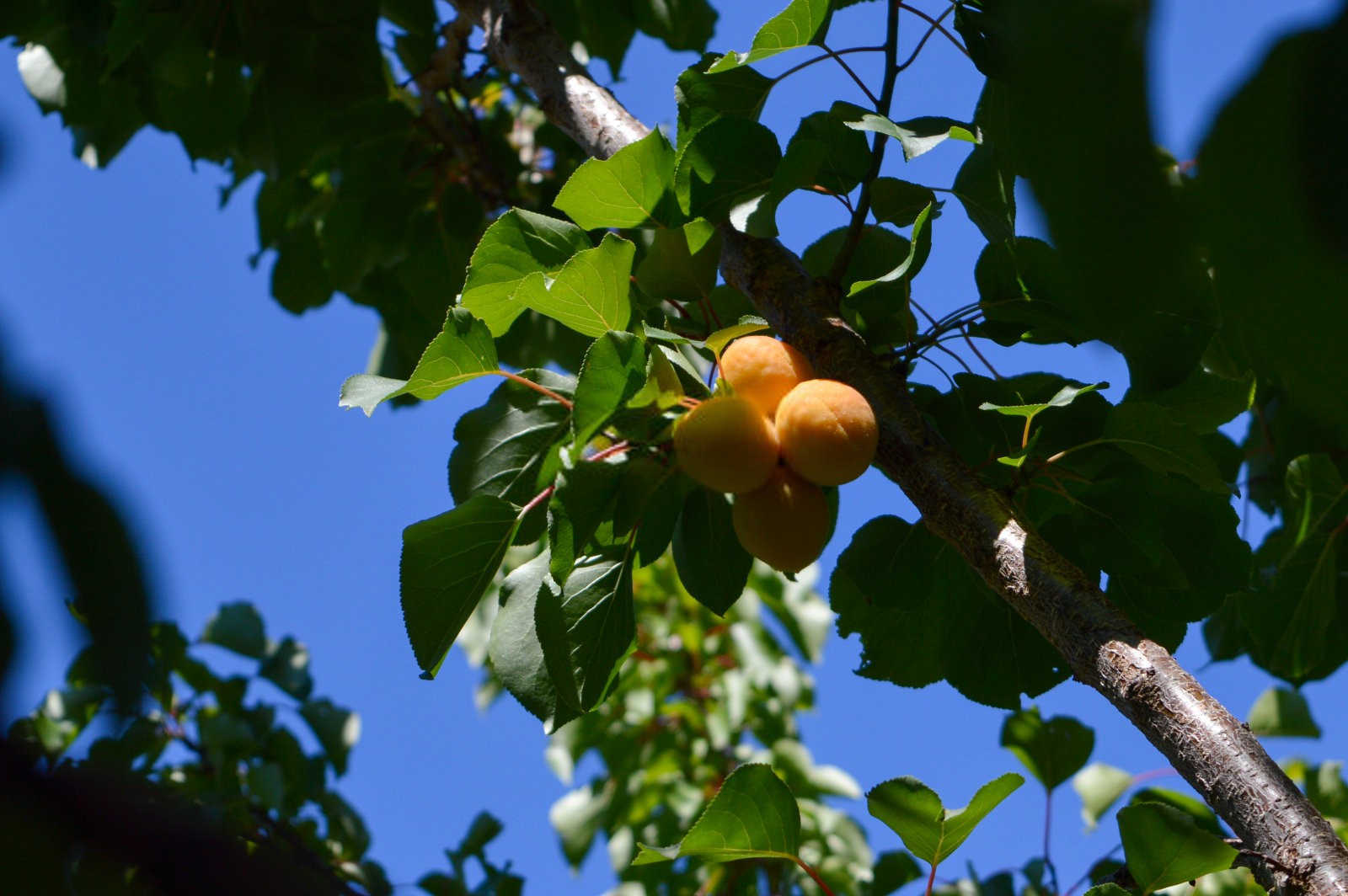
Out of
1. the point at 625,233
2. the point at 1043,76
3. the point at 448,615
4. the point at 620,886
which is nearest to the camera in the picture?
the point at 1043,76

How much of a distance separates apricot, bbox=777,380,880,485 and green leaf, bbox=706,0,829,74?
0.33m

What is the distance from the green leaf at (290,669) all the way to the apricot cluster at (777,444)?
7.21 feet

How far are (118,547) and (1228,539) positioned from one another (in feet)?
3.56

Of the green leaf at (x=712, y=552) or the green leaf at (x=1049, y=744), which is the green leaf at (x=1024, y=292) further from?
the green leaf at (x=1049, y=744)

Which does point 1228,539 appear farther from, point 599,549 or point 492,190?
point 492,190

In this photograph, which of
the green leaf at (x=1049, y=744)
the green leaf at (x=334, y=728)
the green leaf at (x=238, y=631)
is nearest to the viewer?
the green leaf at (x=1049, y=744)

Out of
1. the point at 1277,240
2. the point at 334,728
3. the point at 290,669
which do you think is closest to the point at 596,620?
the point at 1277,240

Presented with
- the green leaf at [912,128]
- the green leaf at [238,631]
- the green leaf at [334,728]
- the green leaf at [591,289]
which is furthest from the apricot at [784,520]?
the green leaf at [238,631]

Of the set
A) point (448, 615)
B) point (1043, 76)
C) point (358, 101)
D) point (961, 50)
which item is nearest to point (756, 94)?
point (961, 50)

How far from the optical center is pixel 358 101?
2090mm

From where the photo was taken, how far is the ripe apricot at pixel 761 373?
3.52 feet

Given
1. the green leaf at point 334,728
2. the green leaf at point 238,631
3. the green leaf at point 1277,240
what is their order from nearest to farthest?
1. the green leaf at point 1277,240
2. the green leaf at point 334,728
3. the green leaf at point 238,631

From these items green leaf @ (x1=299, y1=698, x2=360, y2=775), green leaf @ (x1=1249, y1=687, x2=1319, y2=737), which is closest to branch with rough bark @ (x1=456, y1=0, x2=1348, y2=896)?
green leaf @ (x1=1249, y1=687, x2=1319, y2=737)

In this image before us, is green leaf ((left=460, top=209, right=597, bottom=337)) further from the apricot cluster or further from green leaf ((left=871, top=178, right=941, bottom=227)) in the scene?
green leaf ((left=871, top=178, right=941, bottom=227))
